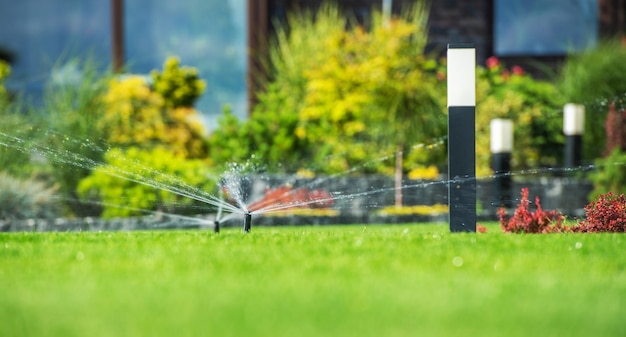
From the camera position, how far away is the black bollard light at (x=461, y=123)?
18.3ft

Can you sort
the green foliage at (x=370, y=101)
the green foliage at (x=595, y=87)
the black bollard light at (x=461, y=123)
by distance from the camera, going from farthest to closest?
the green foliage at (x=595, y=87) → the green foliage at (x=370, y=101) → the black bollard light at (x=461, y=123)

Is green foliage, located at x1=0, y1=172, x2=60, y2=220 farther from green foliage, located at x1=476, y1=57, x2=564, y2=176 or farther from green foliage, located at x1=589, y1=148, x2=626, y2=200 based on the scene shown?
green foliage, located at x1=589, y1=148, x2=626, y2=200

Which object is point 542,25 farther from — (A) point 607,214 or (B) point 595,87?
(A) point 607,214

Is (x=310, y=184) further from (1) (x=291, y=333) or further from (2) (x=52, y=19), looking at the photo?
(1) (x=291, y=333)

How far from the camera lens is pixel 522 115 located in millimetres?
11320

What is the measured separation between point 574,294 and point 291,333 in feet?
3.70

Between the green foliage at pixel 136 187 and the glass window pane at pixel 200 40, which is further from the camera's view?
the glass window pane at pixel 200 40

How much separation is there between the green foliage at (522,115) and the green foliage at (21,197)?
179 inches

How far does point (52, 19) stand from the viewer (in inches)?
546

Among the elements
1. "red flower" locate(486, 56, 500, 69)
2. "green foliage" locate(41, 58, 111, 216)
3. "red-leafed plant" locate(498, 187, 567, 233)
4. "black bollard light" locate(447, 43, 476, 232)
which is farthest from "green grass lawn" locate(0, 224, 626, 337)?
"red flower" locate(486, 56, 500, 69)

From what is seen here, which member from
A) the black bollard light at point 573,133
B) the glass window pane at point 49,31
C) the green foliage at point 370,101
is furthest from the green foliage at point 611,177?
the glass window pane at point 49,31

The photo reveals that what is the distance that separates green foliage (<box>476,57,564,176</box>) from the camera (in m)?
10.9

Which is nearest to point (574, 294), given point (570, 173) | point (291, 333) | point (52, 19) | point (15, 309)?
point (291, 333)

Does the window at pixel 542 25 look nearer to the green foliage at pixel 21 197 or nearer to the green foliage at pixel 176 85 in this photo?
the green foliage at pixel 176 85
